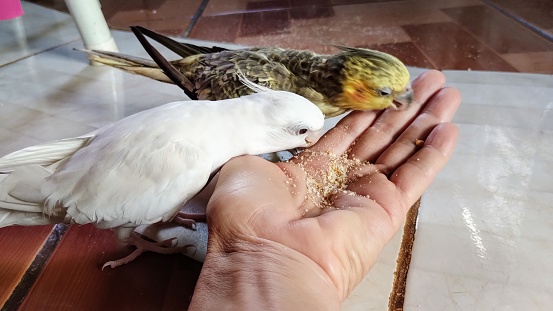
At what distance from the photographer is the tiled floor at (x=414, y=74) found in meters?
0.91

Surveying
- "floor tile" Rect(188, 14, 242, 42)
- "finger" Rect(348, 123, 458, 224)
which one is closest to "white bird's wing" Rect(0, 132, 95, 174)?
"finger" Rect(348, 123, 458, 224)

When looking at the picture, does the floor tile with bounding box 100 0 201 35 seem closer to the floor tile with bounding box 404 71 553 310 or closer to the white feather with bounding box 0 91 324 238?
the white feather with bounding box 0 91 324 238

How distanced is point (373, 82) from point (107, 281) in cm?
76

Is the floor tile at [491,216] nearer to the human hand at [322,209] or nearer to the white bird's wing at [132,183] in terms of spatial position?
the human hand at [322,209]

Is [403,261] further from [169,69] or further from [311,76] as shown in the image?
[169,69]

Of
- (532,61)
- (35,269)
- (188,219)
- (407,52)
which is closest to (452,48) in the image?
(407,52)

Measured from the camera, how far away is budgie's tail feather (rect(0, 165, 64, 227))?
875 millimetres

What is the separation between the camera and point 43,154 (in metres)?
0.98

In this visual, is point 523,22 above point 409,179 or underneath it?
underneath

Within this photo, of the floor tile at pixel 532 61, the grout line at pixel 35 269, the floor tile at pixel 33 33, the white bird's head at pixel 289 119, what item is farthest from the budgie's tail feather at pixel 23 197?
the floor tile at pixel 532 61

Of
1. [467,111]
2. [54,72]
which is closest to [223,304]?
[467,111]

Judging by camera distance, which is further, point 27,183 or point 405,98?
point 405,98

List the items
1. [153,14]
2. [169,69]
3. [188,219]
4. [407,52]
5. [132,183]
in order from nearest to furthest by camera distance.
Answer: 1. [132,183]
2. [188,219]
3. [169,69]
4. [407,52]
5. [153,14]

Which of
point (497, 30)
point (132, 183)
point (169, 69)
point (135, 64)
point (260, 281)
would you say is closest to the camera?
point (260, 281)
